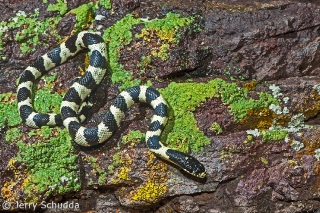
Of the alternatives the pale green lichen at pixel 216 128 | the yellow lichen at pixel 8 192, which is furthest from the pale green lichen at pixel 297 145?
the yellow lichen at pixel 8 192

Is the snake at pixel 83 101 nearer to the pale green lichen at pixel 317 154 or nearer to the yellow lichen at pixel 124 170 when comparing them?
the yellow lichen at pixel 124 170

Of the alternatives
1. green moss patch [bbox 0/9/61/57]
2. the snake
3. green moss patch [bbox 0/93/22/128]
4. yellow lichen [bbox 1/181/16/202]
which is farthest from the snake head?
green moss patch [bbox 0/9/61/57]

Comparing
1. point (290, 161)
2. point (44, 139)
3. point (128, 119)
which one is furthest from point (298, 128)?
point (44, 139)

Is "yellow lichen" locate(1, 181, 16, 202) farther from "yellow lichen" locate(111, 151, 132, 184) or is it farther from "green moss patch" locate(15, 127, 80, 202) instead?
"yellow lichen" locate(111, 151, 132, 184)

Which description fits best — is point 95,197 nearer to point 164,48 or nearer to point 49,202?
point 49,202

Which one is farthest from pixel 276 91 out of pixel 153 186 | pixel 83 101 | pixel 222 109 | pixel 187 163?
pixel 83 101

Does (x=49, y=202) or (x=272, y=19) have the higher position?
(x=272, y=19)
